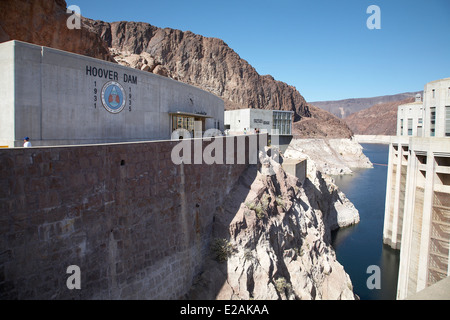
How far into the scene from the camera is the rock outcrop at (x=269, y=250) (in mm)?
10312

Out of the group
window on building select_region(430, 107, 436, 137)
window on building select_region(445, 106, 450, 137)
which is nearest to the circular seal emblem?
window on building select_region(445, 106, 450, 137)

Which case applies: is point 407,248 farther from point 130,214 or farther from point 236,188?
point 130,214

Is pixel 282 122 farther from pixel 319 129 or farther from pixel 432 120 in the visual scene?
pixel 319 129

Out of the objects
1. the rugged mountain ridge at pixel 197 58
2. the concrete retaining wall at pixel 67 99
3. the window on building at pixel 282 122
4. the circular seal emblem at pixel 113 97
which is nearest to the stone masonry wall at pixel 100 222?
the concrete retaining wall at pixel 67 99

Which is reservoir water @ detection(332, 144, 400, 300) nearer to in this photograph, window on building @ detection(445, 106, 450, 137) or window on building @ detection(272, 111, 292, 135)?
window on building @ detection(445, 106, 450, 137)

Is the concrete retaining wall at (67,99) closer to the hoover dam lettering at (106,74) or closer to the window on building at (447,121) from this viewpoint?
the hoover dam lettering at (106,74)

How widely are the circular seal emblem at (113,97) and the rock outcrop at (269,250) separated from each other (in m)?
5.71

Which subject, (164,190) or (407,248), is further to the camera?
(407,248)

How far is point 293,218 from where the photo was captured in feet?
52.7

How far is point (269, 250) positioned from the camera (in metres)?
12.3

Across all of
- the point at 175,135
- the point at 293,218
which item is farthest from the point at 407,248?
the point at 175,135

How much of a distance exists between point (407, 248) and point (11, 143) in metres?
19.3

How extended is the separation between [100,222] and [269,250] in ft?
25.9

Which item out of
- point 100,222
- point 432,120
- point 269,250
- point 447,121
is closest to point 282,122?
point 432,120
